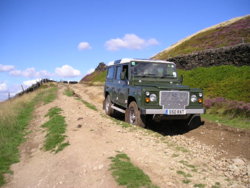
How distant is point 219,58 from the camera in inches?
816

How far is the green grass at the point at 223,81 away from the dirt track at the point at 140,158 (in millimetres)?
5458

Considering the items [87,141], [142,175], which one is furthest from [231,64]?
[142,175]

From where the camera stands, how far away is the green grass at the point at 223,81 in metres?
13.0

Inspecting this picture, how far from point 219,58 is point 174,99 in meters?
15.0

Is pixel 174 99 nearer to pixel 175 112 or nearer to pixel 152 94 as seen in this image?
pixel 175 112

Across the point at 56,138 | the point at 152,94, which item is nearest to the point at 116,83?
the point at 152,94

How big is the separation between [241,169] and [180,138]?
2.79 metres

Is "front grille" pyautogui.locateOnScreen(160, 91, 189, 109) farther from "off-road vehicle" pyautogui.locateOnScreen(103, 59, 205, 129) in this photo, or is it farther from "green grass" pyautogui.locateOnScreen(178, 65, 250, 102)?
"green grass" pyautogui.locateOnScreen(178, 65, 250, 102)

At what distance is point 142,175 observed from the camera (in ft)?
14.0

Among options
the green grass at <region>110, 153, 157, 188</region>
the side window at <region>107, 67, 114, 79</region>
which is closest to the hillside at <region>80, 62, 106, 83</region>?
the side window at <region>107, 67, 114, 79</region>

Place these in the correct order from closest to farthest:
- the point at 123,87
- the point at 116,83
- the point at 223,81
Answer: the point at 123,87
the point at 116,83
the point at 223,81

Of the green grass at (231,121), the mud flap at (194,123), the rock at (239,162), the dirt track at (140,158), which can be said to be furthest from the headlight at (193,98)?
the rock at (239,162)

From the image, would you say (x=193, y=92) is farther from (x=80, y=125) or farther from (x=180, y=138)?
(x=80, y=125)

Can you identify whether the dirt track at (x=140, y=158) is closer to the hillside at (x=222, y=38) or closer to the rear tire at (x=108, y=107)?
the rear tire at (x=108, y=107)
